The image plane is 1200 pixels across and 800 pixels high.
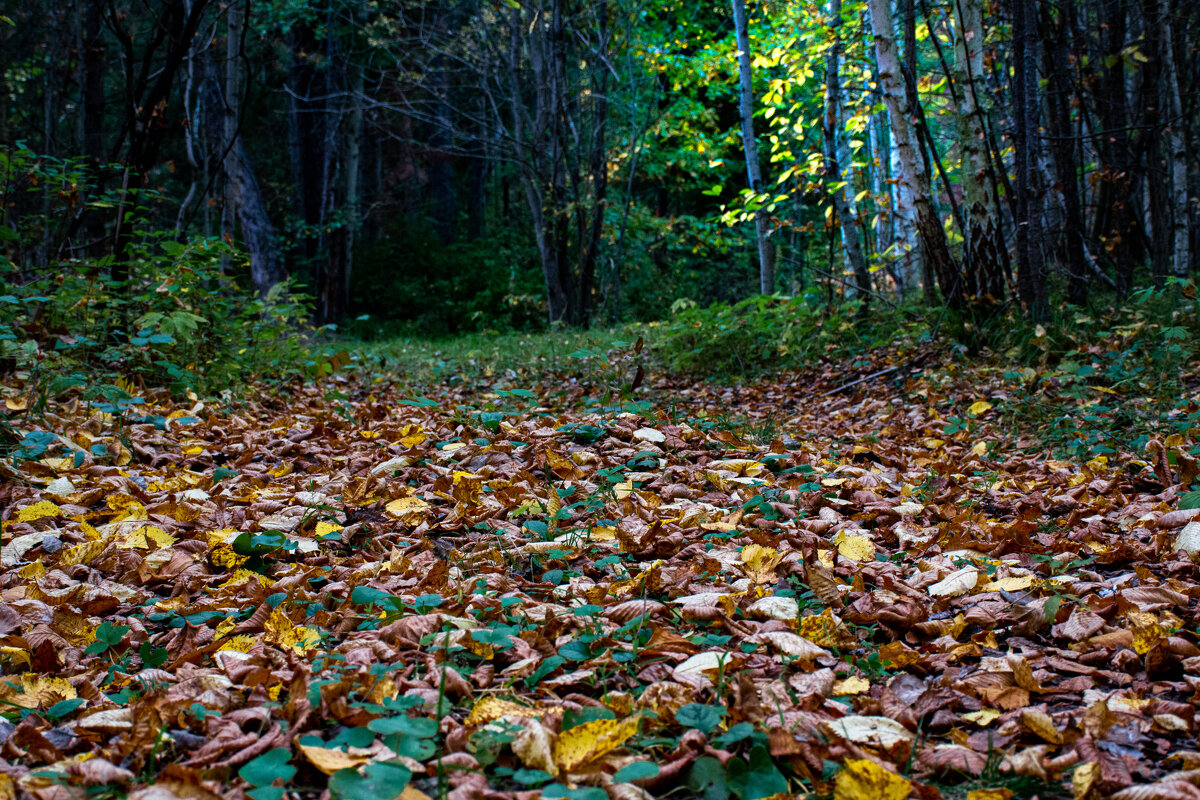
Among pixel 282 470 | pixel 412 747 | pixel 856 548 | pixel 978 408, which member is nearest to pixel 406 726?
pixel 412 747

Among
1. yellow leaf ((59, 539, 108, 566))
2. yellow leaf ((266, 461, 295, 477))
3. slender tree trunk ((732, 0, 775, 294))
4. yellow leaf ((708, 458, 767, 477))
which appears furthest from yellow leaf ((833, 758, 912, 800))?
slender tree trunk ((732, 0, 775, 294))

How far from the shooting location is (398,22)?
1194 cm

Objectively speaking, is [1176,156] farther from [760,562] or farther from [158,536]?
[158,536]

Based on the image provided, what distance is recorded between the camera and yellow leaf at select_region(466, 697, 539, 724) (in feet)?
4.65

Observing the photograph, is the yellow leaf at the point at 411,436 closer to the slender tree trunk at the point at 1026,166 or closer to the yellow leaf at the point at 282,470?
the yellow leaf at the point at 282,470

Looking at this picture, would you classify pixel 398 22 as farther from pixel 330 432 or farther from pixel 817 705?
pixel 817 705

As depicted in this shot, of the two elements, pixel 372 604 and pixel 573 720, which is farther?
pixel 372 604

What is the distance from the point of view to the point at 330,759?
1.26m

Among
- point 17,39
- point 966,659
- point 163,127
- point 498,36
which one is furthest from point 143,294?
point 17,39

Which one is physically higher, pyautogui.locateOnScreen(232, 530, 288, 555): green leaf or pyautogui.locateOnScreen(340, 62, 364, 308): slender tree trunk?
pyautogui.locateOnScreen(340, 62, 364, 308): slender tree trunk

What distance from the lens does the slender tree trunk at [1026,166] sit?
16.3 feet

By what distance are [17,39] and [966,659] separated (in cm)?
2001

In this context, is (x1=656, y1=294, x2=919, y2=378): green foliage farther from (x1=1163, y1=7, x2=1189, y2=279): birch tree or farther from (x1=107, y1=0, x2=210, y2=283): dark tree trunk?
(x1=107, y1=0, x2=210, y2=283): dark tree trunk

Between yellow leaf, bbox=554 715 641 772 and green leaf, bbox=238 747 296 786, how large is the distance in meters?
0.42
